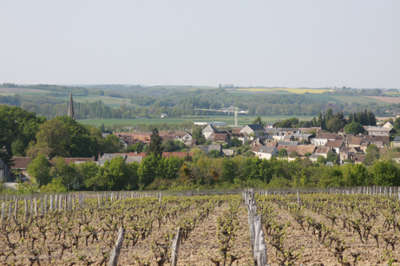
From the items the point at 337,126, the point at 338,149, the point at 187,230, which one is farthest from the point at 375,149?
the point at 187,230

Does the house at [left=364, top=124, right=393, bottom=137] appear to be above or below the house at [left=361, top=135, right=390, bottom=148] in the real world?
above

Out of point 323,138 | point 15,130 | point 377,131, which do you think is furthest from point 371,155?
point 15,130

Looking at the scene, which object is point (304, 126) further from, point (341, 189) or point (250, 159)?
point (341, 189)

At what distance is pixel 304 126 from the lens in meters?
148

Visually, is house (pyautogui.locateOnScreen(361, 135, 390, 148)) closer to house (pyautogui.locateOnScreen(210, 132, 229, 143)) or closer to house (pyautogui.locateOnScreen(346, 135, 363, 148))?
house (pyautogui.locateOnScreen(346, 135, 363, 148))

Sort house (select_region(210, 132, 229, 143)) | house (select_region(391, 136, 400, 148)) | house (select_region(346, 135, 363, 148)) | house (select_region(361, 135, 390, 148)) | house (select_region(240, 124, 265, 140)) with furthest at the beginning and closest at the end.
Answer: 1. house (select_region(240, 124, 265, 140))
2. house (select_region(210, 132, 229, 143))
3. house (select_region(346, 135, 363, 148))
4. house (select_region(361, 135, 390, 148))
5. house (select_region(391, 136, 400, 148))

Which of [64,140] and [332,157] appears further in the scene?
[332,157]

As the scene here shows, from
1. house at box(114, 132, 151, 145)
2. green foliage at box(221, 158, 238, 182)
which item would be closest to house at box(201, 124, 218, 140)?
house at box(114, 132, 151, 145)

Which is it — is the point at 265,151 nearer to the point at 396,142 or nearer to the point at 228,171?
the point at 396,142

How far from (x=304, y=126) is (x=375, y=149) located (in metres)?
46.6

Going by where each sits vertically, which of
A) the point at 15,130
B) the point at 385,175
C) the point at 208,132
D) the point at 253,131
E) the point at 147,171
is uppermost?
the point at 15,130

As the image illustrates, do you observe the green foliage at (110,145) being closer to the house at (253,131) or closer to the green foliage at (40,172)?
the green foliage at (40,172)

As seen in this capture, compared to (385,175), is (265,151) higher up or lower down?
lower down

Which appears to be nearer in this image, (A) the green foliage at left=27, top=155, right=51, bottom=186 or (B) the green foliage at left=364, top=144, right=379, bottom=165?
(A) the green foliage at left=27, top=155, right=51, bottom=186
